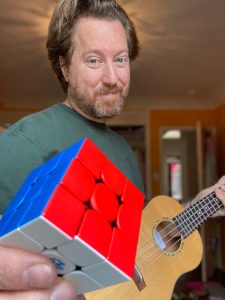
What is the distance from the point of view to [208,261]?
4133mm

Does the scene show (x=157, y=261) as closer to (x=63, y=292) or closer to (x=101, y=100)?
(x=101, y=100)

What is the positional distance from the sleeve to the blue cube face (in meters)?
0.23

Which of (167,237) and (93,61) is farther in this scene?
(167,237)

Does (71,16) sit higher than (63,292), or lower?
higher

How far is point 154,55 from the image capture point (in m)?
2.82

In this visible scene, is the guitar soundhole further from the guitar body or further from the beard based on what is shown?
the beard

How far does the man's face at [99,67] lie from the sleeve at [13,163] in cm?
25

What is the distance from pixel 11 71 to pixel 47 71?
1.21ft

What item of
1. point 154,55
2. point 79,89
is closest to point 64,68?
point 79,89

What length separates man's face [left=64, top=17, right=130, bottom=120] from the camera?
0.77 meters

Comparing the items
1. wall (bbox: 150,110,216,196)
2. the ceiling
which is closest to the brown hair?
the ceiling

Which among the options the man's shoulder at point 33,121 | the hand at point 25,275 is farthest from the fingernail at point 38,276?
the man's shoulder at point 33,121

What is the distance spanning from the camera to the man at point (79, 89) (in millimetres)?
613

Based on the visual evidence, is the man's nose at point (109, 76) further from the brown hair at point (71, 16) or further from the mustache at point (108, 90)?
the brown hair at point (71, 16)
